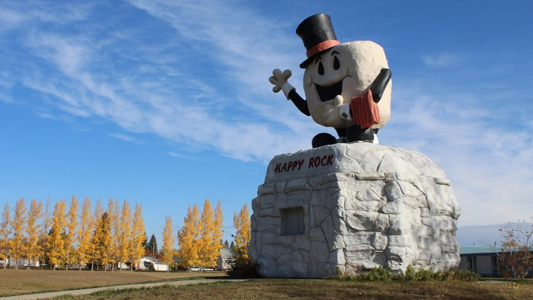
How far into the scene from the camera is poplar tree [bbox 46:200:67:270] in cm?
4831

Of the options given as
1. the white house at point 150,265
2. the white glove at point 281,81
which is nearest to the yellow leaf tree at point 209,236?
the white house at point 150,265

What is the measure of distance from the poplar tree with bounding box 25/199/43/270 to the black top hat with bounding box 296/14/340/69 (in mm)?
40359

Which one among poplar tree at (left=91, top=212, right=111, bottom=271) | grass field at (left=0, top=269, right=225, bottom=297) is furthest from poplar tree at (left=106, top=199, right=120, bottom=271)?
grass field at (left=0, top=269, right=225, bottom=297)

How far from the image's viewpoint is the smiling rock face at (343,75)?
14.5m

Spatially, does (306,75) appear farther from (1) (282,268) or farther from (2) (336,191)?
(1) (282,268)

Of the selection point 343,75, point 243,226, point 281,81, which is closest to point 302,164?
point 343,75

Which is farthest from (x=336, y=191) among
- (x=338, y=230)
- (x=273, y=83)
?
(x=273, y=83)

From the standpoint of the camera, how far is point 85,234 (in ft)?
166

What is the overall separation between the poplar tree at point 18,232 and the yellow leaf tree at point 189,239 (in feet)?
46.2

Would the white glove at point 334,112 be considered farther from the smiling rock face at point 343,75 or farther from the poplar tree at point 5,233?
the poplar tree at point 5,233

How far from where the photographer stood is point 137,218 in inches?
2076

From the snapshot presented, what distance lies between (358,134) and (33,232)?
4212 cm

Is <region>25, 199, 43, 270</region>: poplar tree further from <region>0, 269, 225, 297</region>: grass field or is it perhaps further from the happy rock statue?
the happy rock statue

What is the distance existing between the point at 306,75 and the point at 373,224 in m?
5.27
